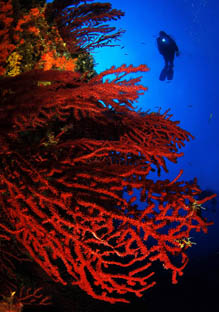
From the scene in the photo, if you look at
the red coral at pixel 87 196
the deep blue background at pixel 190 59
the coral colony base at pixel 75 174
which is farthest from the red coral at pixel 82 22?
the deep blue background at pixel 190 59

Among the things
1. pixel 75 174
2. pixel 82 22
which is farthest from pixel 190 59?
pixel 75 174

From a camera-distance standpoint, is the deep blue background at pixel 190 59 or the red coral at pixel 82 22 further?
the deep blue background at pixel 190 59

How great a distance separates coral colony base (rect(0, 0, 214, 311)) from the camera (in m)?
1.72

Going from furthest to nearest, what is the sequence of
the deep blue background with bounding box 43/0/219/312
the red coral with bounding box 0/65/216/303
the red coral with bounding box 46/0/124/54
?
the deep blue background with bounding box 43/0/219/312 < the red coral with bounding box 46/0/124/54 < the red coral with bounding box 0/65/216/303

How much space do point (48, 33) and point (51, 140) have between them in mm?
2721

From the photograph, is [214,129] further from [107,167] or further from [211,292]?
[107,167]

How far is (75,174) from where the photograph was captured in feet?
6.61

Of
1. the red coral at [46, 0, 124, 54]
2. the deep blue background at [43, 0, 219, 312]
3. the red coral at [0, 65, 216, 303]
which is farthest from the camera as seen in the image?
the deep blue background at [43, 0, 219, 312]

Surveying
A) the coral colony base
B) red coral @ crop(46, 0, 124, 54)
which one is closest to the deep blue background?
red coral @ crop(46, 0, 124, 54)

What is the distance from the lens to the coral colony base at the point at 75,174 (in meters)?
1.72

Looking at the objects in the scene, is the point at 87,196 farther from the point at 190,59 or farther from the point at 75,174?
the point at 190,59

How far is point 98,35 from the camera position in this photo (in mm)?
5664

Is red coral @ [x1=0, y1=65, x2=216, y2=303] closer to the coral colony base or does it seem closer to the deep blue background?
the coral colony base

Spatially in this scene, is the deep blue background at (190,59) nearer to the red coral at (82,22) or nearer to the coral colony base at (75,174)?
the red coral at (82,22)
